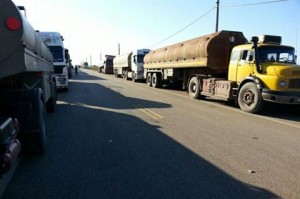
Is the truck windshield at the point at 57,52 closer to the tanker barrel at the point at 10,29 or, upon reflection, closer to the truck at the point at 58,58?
the truck at the point at 58,58

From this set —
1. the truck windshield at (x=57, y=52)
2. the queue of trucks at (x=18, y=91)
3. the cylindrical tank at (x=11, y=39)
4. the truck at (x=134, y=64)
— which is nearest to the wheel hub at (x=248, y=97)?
the queue of trucks at (x=18, y=91)

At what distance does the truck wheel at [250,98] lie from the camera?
40.1 ft

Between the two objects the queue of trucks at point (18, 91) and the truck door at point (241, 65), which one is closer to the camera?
the queue of trucks at point (18, 91)

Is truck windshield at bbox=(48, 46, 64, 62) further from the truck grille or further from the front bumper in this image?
the truck grille

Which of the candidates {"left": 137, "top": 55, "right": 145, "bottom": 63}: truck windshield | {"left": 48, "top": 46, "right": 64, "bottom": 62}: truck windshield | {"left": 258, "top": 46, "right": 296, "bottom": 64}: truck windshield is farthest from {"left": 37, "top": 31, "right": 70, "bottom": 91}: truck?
{"left": 137, "top": 55, "right": 145, "bottom": 63}: truck windshield

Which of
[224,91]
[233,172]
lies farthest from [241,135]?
[224,91]

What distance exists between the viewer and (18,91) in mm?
5645

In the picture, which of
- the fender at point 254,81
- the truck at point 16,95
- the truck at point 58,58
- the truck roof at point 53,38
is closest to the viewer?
the truck at point 16,95

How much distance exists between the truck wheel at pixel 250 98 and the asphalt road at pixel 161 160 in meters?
1.80

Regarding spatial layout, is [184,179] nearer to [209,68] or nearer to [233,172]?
[233,172]

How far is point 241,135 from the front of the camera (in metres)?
8.26

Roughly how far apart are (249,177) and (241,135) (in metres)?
3.13

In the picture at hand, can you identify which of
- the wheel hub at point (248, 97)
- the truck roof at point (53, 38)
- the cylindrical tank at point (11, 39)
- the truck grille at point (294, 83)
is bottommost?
the wheel hub at point (248, 97)

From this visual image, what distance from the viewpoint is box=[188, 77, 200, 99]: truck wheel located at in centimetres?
1723
